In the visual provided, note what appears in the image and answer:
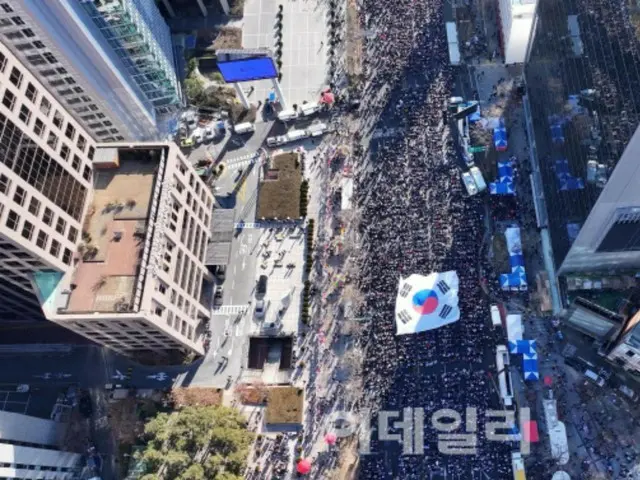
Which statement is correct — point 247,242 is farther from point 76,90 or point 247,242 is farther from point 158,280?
point 76,90

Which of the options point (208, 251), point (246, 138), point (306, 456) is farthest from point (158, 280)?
point (246, 138)

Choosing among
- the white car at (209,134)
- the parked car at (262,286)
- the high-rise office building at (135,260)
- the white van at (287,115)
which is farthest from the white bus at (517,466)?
the white car at (209,134)

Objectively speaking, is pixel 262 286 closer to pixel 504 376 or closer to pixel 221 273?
pixel 221 273

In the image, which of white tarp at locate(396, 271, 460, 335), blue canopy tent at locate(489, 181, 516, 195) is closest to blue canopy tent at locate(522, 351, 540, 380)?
white tarp at locate(396, 271, 460, 335)

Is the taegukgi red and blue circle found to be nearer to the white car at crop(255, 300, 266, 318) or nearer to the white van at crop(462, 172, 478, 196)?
the white van at crop(462, 172, 478, 196)

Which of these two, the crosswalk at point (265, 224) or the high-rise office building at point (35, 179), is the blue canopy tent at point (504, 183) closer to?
the crosswalk at point (265, 224)

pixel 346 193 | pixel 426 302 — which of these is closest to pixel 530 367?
pixel 426 302

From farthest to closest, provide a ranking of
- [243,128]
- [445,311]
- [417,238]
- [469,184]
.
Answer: [243,128] → [469,184] → [417,238] → [445,311]
